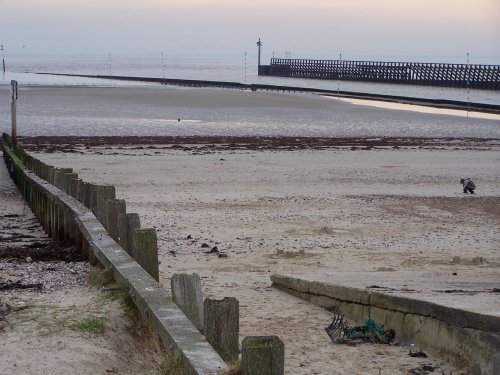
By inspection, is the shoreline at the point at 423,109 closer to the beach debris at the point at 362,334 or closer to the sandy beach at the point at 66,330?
the beach debris at the point at 362,334

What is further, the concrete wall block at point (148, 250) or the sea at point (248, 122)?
the sea at point (248, 122)

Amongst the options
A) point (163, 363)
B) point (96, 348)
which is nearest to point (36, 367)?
point (96, 348)

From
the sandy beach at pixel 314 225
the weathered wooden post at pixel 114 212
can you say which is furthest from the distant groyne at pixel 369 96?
the weathered wooden post at pixel 114 212

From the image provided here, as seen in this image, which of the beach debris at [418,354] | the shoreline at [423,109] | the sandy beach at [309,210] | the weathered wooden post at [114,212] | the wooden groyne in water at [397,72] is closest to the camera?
the beach debris at [418,354]

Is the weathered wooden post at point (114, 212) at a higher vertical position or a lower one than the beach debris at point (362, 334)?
higher

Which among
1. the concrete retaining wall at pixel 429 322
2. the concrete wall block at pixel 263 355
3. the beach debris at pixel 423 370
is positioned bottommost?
the beach debris at pixel 423 370

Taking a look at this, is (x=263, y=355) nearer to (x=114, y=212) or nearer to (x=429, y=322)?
(x=429, y=322)

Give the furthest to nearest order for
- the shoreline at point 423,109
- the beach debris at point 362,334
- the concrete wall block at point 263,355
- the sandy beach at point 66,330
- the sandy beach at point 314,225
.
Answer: the shoreline at point 423,109, the sandy beach at point 314,225, the beach debris at point 362,334, the sandy beach at point 66,330, the concrete wall block at point 263,355

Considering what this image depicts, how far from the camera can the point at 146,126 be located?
3706 centimetres

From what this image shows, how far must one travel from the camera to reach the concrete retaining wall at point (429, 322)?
20.0 feet

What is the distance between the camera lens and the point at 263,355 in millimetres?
3201

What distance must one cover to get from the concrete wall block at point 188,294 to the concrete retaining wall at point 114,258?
0.05 meters

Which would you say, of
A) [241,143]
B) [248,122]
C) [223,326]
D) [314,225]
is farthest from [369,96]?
[223,326]

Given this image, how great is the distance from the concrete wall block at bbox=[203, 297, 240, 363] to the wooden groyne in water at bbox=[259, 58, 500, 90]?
78151 mm
